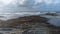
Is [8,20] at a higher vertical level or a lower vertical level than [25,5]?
lower

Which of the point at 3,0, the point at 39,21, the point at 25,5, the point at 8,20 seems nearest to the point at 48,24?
the point at 39,21

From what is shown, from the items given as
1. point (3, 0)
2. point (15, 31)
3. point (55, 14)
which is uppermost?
point (3, 0)

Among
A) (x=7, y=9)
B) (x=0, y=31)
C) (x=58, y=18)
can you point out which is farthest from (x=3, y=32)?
(x=58, y=18)

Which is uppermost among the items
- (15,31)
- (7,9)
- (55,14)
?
(7,9)

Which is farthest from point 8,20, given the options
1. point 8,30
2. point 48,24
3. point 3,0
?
point 48,24

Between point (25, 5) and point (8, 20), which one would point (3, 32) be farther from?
point (25, 5)

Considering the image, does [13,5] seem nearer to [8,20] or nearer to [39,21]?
[8,20]

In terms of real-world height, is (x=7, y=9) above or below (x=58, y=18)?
above
